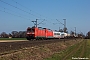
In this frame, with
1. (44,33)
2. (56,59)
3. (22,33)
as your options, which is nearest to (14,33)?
(22,33)

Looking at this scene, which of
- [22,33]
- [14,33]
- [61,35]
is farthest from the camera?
[14,33]

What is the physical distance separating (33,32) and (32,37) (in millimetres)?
1641

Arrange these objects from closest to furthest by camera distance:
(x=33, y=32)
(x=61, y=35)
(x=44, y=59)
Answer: (x=44, y=59)
(x=33, y=32)
(x=61, y=35)

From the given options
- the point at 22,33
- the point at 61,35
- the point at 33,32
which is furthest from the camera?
the point at 22,33

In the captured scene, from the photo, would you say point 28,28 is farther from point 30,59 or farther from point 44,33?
point 30,59

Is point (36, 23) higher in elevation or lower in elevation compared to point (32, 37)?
higher

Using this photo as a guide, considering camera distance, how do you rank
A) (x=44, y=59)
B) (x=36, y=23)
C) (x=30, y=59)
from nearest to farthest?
1. (x=30, y=59)
2. (x=44, y=59)
3. (x=36, y=23)

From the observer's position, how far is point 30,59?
62.6 feet

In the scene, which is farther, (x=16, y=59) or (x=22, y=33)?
→ (x=22, y=33)

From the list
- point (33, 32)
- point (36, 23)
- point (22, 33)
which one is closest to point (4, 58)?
point (33, 32)

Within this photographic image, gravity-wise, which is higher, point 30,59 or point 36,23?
point 36,23

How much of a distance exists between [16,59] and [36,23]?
5867 centimetres

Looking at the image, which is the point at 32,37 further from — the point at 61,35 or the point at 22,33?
the point at 22,33

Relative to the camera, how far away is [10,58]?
1683cm
